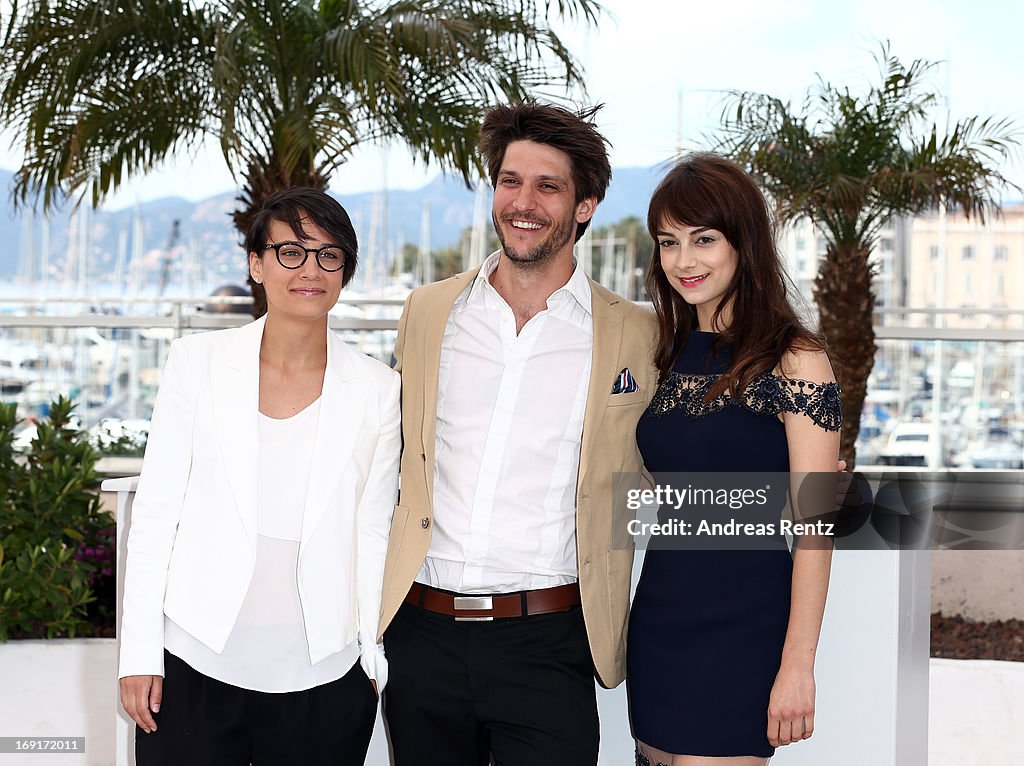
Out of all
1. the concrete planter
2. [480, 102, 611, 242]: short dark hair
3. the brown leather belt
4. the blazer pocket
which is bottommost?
the concrete planter

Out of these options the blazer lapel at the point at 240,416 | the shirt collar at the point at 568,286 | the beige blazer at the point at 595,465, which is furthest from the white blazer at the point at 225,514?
the shirt collar at the point at 568,286

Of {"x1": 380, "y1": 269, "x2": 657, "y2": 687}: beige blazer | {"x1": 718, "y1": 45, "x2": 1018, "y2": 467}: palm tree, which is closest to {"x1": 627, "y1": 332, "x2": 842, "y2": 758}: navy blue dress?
{"x1": 380, "y1": 269, "x2": 657, "y2": 687}: beige blazer

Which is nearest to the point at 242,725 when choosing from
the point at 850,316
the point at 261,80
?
the point at 261,80

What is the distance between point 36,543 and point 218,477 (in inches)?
143

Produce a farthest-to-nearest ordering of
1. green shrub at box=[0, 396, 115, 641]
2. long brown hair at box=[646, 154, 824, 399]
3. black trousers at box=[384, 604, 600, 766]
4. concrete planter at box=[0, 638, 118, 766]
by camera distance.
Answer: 1. green shrub at box=[0, 396, 115, 641]
2. concrete planter at box=[0, 638, 118, 766]
3. black trousers at box=[384, 604, 600, 766]
4. long brown hair at box=[646, 154, 824, 399]

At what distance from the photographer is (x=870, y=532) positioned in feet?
9.62

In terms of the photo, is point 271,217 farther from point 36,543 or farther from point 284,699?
point 36,543

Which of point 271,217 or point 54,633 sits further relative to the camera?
point 54,633

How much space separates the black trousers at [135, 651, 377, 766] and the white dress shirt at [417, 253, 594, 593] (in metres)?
0.45

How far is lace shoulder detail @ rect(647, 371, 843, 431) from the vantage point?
2.30 metres

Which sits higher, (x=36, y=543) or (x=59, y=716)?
(x=36, y=543)

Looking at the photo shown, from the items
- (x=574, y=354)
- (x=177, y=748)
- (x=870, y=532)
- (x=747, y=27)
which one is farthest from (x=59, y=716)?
(x=747, y=27)

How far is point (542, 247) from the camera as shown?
2.78 m

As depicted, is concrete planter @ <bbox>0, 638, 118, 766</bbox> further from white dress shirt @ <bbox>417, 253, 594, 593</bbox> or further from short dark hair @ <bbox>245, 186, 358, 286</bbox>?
short dark hair @ <bbox>245, 186, 358, 286</bbox>
